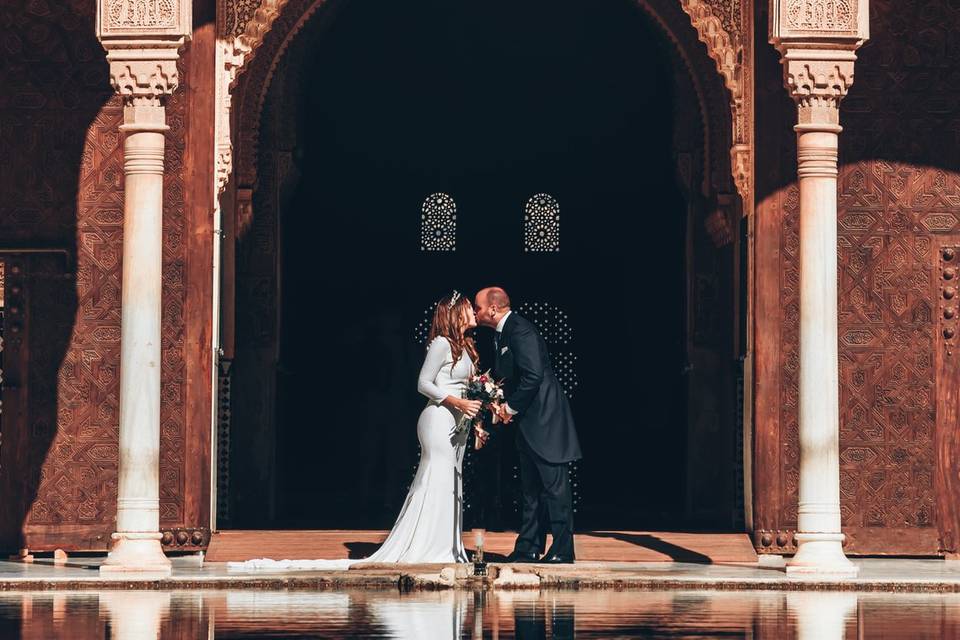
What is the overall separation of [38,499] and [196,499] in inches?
38.0

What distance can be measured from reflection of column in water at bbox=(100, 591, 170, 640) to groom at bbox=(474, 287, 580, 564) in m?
2.11

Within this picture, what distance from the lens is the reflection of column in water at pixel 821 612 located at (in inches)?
309

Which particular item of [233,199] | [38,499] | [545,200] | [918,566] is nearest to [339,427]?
[545,200]

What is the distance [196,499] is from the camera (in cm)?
1185

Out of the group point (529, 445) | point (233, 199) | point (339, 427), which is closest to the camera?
point (529, 445)

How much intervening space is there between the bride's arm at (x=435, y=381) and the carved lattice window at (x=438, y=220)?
7.21 m

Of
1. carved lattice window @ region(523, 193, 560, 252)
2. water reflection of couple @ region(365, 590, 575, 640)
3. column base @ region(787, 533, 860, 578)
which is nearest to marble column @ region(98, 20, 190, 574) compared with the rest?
water reflection of couple @ region(365, 590, 575, 640)

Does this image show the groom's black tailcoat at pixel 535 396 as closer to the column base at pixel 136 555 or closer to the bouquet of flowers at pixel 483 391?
the bouquet of flowers at pixel 483 391

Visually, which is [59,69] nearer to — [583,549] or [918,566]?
[583,549]

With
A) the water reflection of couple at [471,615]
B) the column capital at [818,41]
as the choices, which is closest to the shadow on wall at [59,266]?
the water reflection of couple at [471,615]

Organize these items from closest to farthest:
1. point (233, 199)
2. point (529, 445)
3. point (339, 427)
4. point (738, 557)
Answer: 1. point (529, 445)
2. point (738, 557)
3. point (233, 199)
4. point (339, 427)

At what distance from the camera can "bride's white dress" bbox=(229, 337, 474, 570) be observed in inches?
436

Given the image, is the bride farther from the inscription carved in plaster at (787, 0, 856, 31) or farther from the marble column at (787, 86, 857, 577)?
the inscription carved in plaster at (787, 0, 856, 31)

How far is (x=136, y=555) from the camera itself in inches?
424
